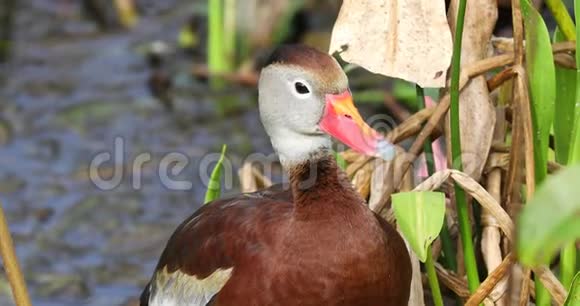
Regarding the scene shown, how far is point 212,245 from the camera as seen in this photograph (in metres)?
2.88

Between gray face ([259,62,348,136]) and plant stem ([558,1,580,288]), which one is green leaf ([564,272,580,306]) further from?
gray face ([259,62,348,136])

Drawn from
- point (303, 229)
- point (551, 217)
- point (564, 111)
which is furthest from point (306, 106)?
point (551, 217)

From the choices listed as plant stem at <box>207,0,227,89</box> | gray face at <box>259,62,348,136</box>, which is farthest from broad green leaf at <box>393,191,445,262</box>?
plant stem at <box>207,0,227,89</box>

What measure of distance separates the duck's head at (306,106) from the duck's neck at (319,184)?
2 centimetres

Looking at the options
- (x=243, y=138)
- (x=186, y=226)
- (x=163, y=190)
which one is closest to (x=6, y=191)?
(x=163, y=190)

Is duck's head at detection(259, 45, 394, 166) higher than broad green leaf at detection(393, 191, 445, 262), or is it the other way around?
duck's head at detection(259, 45, 394, 166)

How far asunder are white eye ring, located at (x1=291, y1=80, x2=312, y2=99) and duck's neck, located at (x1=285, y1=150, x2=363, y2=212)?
15 centimetres

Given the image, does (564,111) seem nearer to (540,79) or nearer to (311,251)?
(540,79)

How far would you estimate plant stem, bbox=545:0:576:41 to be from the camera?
9.55 ft

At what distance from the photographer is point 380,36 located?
283cm

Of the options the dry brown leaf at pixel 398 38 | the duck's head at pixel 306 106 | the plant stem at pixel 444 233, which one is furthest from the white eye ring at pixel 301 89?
the plant stem at pixel 444 233

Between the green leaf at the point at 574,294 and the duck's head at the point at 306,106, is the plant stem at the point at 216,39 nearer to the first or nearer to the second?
the duck's head at the point at 306,106

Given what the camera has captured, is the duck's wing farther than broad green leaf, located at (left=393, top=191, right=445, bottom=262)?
Yes

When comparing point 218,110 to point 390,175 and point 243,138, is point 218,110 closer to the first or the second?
point 243,138
